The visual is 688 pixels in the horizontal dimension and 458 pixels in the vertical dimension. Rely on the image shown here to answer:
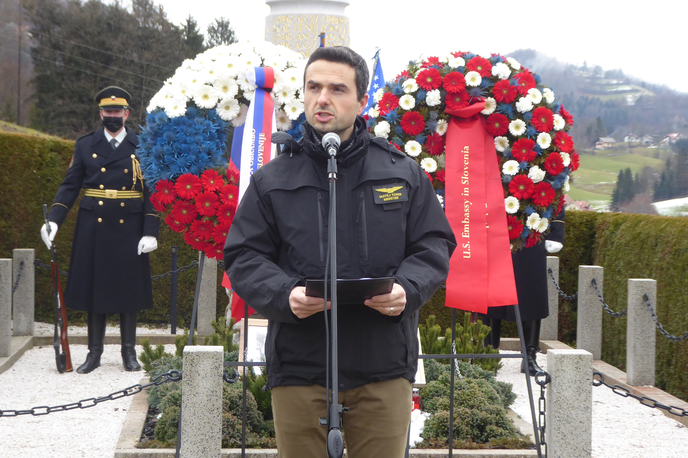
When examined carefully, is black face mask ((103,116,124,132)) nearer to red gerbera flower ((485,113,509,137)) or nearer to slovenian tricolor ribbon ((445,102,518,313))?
slovenian tricolor ribbon ((445,102,518,313))

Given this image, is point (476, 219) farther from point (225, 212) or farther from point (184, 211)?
point (184, 211)

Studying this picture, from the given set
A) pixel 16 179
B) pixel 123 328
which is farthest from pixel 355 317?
pixel 16 179

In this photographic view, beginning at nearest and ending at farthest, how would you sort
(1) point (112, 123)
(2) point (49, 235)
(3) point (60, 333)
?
(2) point (49, 235) → (1) point (112, 123) → (3) point (60, 333)

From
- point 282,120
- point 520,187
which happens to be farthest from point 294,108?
point 520,187

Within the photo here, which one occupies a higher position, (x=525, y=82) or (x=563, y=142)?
(x=525, y=82)

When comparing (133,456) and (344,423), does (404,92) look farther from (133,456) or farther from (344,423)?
(133,456)

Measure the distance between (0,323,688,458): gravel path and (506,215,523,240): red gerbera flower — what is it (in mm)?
1712

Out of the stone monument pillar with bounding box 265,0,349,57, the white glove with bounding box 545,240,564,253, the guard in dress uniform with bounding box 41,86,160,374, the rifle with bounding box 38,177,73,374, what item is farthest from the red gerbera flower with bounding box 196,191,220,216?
the stone monument pillar with bounding box 265,0,349,57

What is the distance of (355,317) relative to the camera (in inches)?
90.8

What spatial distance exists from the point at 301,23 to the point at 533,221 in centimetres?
1134

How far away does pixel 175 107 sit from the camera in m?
4.41

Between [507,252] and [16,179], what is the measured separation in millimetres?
6504

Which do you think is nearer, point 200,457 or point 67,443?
point 200,457

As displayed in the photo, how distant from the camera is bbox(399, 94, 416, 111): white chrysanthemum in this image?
164 inches
